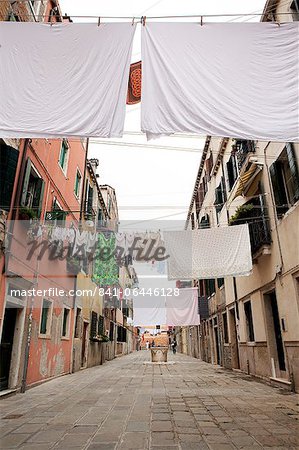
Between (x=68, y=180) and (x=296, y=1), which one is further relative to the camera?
(x=68, y=180)

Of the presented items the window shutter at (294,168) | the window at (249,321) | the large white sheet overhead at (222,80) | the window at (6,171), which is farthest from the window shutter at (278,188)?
the window at (6,171)

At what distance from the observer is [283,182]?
28.3 ft

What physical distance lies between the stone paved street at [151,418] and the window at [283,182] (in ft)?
14.4

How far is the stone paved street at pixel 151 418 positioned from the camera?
3990 millimetres

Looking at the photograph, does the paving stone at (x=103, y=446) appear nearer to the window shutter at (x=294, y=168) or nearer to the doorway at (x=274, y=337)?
the window shutter at (x=294, y=168)

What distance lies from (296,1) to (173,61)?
488 cm

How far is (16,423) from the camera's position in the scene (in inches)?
194

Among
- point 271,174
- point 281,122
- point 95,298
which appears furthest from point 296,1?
point 95,298

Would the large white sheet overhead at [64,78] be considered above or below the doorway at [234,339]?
above

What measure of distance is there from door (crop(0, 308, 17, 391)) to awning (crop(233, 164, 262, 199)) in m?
7.71

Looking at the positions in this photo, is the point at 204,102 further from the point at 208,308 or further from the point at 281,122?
the point at 208,308

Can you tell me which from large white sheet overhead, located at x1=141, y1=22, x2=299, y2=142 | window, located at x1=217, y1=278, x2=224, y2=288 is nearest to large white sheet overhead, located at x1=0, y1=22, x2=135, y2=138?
large white sheet overhead, located at x1=141, y1=22, x2=299, y2=142

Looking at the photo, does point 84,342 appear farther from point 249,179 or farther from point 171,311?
point 249,179

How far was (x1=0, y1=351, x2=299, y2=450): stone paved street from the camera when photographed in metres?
3.99
